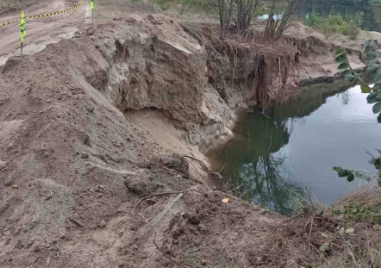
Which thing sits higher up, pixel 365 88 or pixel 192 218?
pixel 365 88

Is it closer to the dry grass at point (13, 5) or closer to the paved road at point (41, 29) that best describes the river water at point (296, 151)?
the paved road at point (41, 29)

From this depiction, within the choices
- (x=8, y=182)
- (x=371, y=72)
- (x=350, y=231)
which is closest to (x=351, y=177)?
(x=350, y=231)

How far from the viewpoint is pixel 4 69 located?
9.37 m

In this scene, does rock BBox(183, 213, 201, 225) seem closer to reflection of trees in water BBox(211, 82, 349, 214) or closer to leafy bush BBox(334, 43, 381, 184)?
leafy bush BBox(334, 43, 381, 184)

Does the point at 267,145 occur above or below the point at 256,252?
below

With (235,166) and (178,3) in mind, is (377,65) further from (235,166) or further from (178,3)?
(178,3)

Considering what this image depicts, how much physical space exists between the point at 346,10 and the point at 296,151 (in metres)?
50.0

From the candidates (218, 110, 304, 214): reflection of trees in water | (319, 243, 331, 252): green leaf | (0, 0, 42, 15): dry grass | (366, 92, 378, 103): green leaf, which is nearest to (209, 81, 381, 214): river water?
(218, 110, 304, 214): reflection of trees in water

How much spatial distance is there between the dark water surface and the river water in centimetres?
3103

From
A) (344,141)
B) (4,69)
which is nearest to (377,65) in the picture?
(4,69)

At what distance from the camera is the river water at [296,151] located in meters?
14.6

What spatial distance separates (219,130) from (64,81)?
35.9ft

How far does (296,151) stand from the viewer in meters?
18.6

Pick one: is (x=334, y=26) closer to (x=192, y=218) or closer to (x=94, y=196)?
(x=192, y=218)
